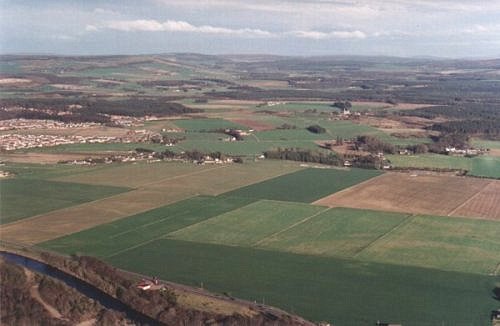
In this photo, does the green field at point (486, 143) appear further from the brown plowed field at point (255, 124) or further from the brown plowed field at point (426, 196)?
the brown plowed field at point (255, 124)

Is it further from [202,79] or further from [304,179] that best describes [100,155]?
[202,79]

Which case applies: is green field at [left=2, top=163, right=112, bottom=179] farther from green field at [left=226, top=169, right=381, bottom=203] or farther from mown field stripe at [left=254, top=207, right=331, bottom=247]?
mown field stripe at [left=254, top=207, right=331, bottom=247]

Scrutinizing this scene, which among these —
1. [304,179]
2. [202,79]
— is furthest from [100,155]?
[202,79]

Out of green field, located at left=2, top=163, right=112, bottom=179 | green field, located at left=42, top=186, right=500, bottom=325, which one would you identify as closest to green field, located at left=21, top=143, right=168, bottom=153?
green field, located at left=2, top=163, right=112, bottom=179

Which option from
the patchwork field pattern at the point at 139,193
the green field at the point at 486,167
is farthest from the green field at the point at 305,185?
the green field at the point at 486,167

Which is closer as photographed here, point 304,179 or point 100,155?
point 304,179
